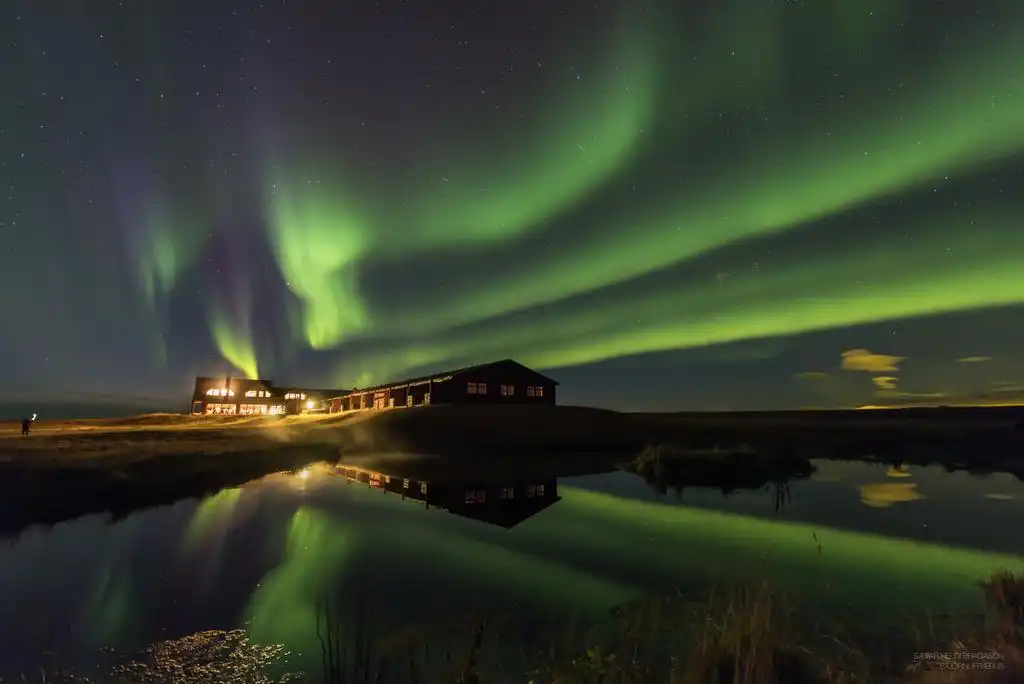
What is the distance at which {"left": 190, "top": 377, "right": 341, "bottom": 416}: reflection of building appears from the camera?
13562 cm

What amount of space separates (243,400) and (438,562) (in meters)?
138

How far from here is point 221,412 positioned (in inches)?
5330

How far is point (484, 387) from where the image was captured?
8494 centimetres

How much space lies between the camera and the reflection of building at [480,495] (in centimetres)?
2860

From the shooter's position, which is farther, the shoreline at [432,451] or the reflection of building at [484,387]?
the reflection of building at [484,387]

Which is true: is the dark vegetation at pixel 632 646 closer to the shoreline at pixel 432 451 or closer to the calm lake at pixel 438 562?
the shoreline at pixel 432 451

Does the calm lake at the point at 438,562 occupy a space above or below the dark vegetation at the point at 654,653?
below

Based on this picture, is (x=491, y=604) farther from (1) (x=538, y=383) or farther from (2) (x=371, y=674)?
(1) (x=538, y=383)

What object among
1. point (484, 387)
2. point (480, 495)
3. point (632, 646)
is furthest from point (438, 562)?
point (484, 387)

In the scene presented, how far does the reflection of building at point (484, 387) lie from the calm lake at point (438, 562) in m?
49.4

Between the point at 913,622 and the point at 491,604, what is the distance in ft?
32.1

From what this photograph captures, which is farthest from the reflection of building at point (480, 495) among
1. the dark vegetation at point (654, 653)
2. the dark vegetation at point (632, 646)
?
the dark vegetation at point (654, 653)

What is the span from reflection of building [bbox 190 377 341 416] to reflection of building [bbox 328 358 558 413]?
5326cm

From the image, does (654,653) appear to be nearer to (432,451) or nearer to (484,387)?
(432,451)
